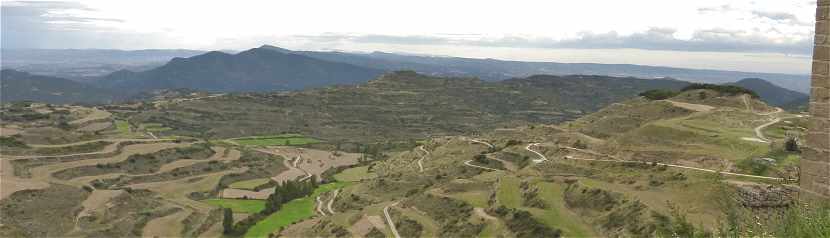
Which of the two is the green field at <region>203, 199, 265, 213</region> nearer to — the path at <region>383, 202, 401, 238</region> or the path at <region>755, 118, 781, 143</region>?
the path at <region>383, 202, 401, 238</region>

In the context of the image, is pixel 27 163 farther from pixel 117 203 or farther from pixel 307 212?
pixel 307 212

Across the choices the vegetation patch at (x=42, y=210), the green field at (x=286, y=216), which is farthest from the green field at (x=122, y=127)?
the green field at (x=286, y=216)

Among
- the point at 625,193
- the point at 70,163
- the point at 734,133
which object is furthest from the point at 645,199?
the point at 70,163

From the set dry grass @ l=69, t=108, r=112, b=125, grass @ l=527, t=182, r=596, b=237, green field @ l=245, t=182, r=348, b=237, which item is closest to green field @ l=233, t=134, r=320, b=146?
dry grass @ l=69, t=108, r=112, b=125

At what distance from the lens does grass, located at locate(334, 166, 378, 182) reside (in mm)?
110519

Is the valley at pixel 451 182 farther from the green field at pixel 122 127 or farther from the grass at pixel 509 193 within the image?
the green field at pixel 122 127

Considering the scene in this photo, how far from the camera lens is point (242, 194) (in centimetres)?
9994

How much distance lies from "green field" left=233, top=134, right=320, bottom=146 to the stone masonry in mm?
163811

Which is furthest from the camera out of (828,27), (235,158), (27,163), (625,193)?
(235,158)

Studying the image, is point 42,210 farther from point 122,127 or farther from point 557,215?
point 122,127

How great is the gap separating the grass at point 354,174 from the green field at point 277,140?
182 ft

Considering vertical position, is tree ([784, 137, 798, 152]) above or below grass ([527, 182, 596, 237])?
above

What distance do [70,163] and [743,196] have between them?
10236 cm

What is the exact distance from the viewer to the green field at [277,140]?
571 feet
